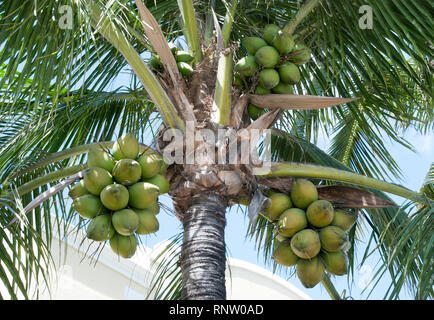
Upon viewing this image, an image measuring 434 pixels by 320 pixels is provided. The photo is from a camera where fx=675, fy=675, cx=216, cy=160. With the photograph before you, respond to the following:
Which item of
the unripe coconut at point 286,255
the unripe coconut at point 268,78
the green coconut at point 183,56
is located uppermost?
the green coconut at point 183,56

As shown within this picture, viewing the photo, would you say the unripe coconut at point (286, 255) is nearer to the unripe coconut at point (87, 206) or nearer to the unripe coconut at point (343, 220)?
the unripe coconut at point (343, 220)

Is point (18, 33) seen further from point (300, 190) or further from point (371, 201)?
point (371, 201)

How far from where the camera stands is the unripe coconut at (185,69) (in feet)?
13.9

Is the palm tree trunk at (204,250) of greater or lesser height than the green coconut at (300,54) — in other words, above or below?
below

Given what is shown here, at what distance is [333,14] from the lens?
4.34m

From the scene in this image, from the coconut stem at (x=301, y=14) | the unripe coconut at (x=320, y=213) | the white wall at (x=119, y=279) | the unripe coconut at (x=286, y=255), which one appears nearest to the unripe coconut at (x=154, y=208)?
the unripe coconut at (x=286, y=255)

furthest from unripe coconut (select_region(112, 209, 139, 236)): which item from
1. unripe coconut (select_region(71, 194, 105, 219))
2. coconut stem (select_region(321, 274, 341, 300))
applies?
coconut stem (select_region(321, 274, 341, 300))

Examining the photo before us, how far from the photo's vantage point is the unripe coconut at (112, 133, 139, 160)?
12.0 feet

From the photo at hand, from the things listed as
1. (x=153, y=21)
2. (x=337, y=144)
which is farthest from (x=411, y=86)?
(x=153, y=21)

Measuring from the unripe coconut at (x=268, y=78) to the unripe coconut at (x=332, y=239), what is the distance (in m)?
1.00

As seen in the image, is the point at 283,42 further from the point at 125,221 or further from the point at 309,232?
the point at 125,221

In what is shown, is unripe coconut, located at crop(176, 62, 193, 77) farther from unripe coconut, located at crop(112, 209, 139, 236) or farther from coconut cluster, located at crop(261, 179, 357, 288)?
unripe coconut, located at crop(112, 209, 139, 236)

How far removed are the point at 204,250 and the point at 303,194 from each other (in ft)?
2.36

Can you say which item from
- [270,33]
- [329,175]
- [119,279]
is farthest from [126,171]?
[119,279]
